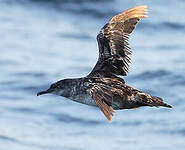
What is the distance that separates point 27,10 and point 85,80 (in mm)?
11099

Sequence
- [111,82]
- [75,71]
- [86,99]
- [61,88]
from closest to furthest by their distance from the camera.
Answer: [86,99] → [111,82] → [61,88] → [75,71]

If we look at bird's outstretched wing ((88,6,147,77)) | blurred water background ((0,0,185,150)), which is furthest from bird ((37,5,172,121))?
blurred water background ((0,0,185,150))

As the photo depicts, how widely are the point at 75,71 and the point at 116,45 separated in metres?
6.82

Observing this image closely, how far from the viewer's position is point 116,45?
13.4 meters

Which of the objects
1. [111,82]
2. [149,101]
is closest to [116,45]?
[111,82]

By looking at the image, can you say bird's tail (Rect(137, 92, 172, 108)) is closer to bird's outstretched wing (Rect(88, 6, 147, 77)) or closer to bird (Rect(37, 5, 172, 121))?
bird (Rect(37, 5, 172, 121))

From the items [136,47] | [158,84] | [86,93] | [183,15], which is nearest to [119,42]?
[86,93]

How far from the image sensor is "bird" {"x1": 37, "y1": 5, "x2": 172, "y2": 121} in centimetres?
1189

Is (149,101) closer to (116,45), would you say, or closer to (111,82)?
(111,82)

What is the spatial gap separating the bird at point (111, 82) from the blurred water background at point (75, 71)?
4374mm

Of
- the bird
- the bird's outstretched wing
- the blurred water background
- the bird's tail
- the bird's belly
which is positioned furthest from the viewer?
the blurred water background

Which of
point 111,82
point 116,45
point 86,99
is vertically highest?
point 116,45

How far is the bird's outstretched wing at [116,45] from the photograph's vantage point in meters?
13.2

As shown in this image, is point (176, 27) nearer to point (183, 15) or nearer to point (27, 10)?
point (183, 15)
